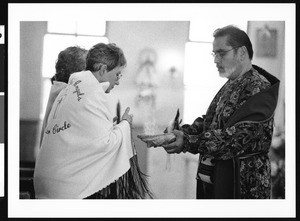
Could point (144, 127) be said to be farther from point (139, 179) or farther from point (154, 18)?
point (154, 18)

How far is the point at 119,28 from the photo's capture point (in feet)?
9.21

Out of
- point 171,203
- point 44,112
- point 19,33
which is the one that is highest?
point 19,33

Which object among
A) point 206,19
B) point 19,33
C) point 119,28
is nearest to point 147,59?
point 119,28

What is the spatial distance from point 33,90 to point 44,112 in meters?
0.15

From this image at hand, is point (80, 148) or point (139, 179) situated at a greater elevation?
point (80, 148)

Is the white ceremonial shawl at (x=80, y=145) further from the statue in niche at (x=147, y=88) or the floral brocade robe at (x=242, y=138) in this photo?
the floral brocade robe at (x=242, y=138)

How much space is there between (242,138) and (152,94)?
602mm

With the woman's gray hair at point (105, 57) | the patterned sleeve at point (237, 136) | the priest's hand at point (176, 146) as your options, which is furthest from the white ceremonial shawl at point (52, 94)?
the patterned sleeve at point (237, 136)

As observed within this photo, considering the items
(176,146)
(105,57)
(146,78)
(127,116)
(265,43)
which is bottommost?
(176,146)

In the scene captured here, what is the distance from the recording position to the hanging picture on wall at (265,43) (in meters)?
2.80

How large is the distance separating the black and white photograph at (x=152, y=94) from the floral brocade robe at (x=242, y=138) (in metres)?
0.01

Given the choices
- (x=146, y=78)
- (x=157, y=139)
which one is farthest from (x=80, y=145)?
(x=146, y=78)

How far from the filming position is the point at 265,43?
111 inches

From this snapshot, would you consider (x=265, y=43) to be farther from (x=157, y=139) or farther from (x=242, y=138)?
(x=157, y=139)
